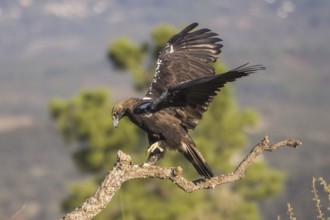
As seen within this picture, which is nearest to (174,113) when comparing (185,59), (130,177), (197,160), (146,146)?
(197,160)

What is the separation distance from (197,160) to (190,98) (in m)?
0.49

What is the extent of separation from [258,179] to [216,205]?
7.99 ft

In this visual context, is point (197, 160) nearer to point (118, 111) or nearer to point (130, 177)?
point (118, 111)

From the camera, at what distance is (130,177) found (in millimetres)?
4438

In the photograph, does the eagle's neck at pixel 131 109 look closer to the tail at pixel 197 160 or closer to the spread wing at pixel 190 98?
the spread wing at pixel 190 98

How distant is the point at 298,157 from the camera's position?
17100cm

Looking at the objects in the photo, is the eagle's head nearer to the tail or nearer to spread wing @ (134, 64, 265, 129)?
spread wing @ (134, 64, 265, 129)

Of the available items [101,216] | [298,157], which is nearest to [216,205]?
[101,216]

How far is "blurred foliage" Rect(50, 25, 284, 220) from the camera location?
24766mm

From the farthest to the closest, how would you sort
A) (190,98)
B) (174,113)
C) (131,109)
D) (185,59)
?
(185,59) → (174,113) → (131,109) → (190,98)

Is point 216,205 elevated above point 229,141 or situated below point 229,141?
below

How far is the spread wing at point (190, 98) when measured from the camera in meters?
5.21

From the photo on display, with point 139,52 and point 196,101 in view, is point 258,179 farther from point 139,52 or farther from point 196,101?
point 196,101

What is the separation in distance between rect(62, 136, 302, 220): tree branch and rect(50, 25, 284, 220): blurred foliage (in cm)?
1812
